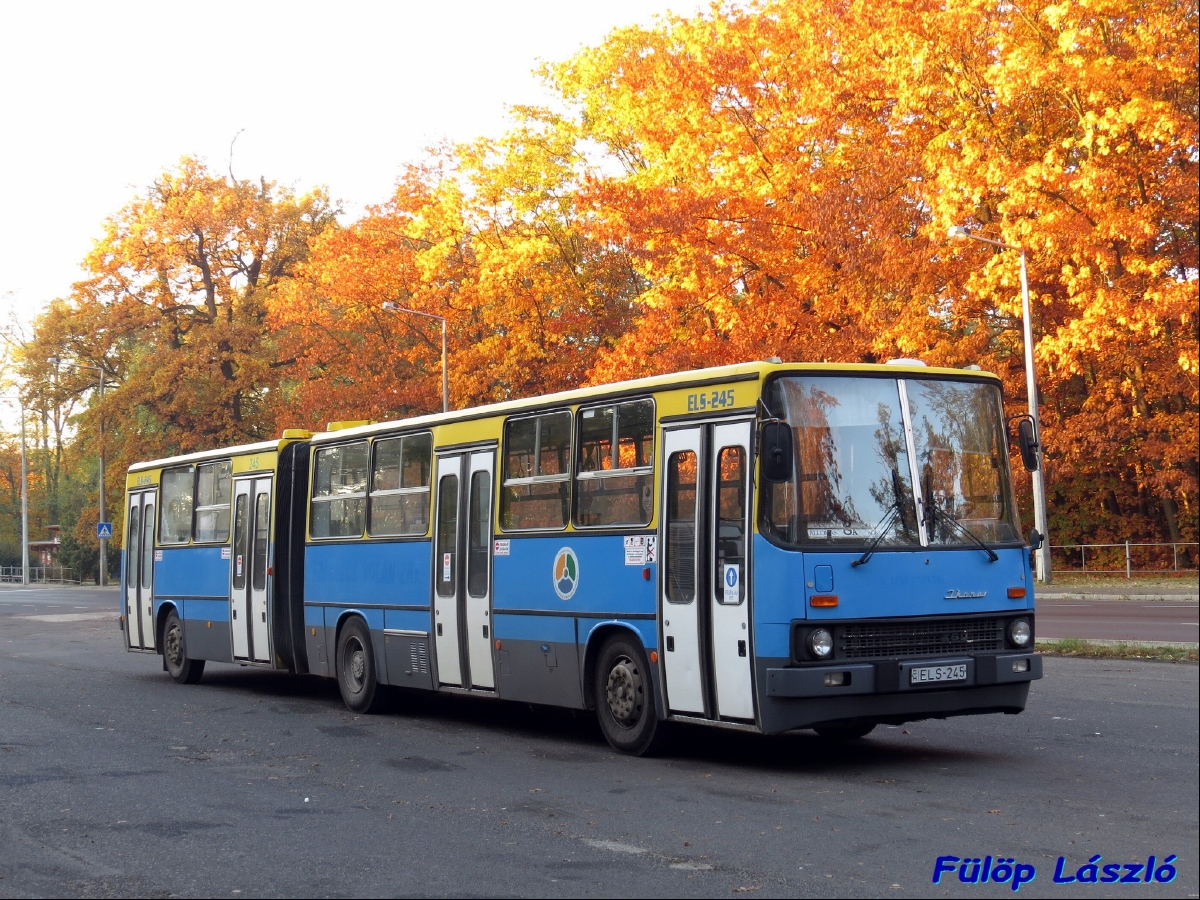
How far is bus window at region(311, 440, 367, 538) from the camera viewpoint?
16469mm

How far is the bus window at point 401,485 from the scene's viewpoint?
49.6ft

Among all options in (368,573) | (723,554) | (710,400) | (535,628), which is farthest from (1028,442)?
(368,573)

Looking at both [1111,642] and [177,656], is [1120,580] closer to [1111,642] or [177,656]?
[1111,642]

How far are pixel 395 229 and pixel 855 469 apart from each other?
37622 millimetres

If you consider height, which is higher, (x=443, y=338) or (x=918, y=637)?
(x=443, y=338)

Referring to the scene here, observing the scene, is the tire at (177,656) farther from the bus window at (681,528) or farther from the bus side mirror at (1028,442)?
the bus side mirror at (1028,442)

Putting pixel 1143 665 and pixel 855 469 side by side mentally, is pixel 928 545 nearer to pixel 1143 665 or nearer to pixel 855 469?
pixel 855 469

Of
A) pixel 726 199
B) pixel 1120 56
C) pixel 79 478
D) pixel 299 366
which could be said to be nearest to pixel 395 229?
pixel 299 366

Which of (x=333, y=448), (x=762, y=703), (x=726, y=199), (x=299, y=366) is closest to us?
(x=762, y=703)

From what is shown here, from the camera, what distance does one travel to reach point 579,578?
1238 centimetres

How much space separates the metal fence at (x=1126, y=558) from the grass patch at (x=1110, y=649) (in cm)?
1606

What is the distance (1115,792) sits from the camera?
364 inches

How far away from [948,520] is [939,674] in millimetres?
1080

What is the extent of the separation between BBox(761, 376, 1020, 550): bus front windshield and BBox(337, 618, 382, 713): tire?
21.8ft
